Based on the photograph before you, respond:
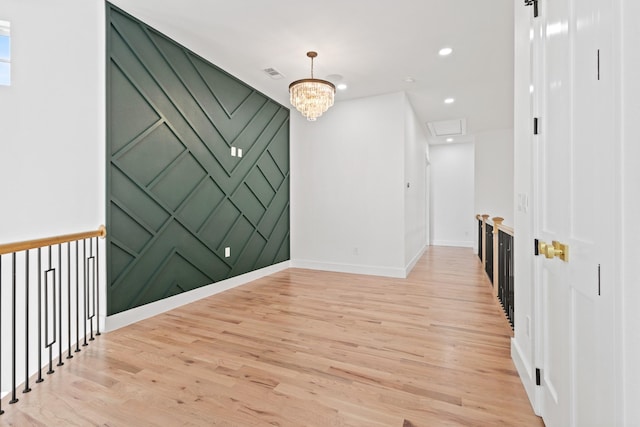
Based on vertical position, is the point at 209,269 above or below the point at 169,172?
below

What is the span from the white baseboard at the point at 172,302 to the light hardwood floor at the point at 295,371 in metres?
0.11

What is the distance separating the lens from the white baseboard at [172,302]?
2.76m

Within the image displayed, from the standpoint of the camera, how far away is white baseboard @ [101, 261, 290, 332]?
109 inches

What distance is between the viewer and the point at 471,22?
2.95 m

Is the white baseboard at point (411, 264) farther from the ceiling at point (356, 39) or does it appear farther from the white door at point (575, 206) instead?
the white door at point (575, 206)

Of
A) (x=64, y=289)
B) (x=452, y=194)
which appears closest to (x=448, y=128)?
(x=452, y=194)

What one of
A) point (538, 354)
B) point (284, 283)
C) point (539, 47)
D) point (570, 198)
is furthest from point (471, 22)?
point (284, 283)

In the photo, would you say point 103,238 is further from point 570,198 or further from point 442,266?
→ point 442,266

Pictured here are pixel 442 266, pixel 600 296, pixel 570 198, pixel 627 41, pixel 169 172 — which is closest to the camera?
pixel 627 41

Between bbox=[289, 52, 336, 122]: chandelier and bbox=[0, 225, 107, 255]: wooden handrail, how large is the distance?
7.90 ft

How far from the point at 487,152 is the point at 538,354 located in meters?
6.59

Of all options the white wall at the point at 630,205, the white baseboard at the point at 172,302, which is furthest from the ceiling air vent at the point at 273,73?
the white wall at the point at 630,205

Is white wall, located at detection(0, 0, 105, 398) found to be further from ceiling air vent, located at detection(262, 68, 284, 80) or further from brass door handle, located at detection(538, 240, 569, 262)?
brass door handle, located at detection(538, 240, 569, 262)

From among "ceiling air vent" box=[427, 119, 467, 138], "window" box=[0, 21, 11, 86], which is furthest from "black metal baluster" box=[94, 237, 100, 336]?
"ceiling air vent" box=[427, 119, 467, 138]
